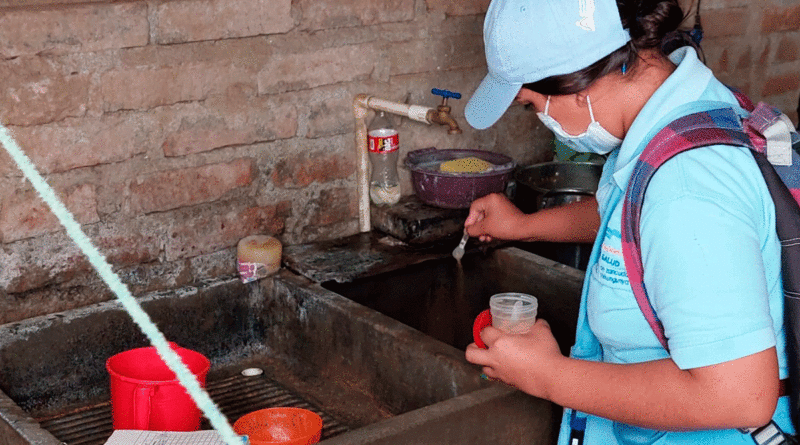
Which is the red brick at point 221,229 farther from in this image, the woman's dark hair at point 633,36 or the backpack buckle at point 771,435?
the backpack buckle at point 771,435

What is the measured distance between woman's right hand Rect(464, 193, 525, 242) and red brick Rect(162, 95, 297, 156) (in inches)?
31.3

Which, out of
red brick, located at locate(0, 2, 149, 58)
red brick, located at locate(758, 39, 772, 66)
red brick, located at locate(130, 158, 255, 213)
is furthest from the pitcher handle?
red brick, located at locate(758, 39, 772, 66)

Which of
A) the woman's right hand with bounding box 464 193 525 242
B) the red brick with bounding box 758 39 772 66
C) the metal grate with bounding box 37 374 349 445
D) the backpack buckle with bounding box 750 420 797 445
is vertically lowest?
the metal grate with bounding box 37 374 349 445

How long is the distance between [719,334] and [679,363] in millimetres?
81

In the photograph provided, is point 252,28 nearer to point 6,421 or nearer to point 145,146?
point 145,146

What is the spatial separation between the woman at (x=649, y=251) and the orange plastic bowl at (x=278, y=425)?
1.59ft

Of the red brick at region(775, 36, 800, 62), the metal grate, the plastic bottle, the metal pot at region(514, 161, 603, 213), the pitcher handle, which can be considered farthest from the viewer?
the red brick at region(775, 36, 800, 62)

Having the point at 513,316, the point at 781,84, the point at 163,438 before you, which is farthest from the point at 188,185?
the point at 781,84

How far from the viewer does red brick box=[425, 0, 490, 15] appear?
128 inches

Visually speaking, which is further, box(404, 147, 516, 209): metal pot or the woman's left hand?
box(404, 147, 516, 209): metal pot

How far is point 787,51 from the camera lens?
4418 millimetres

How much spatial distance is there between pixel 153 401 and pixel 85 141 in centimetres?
→ 88

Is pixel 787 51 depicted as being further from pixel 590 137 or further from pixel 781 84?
pixel 590 137

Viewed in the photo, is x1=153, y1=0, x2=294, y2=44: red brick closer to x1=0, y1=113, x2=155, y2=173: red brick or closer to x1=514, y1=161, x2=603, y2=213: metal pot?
x1=0, y1=113, x2=155, y2=173: red brick
